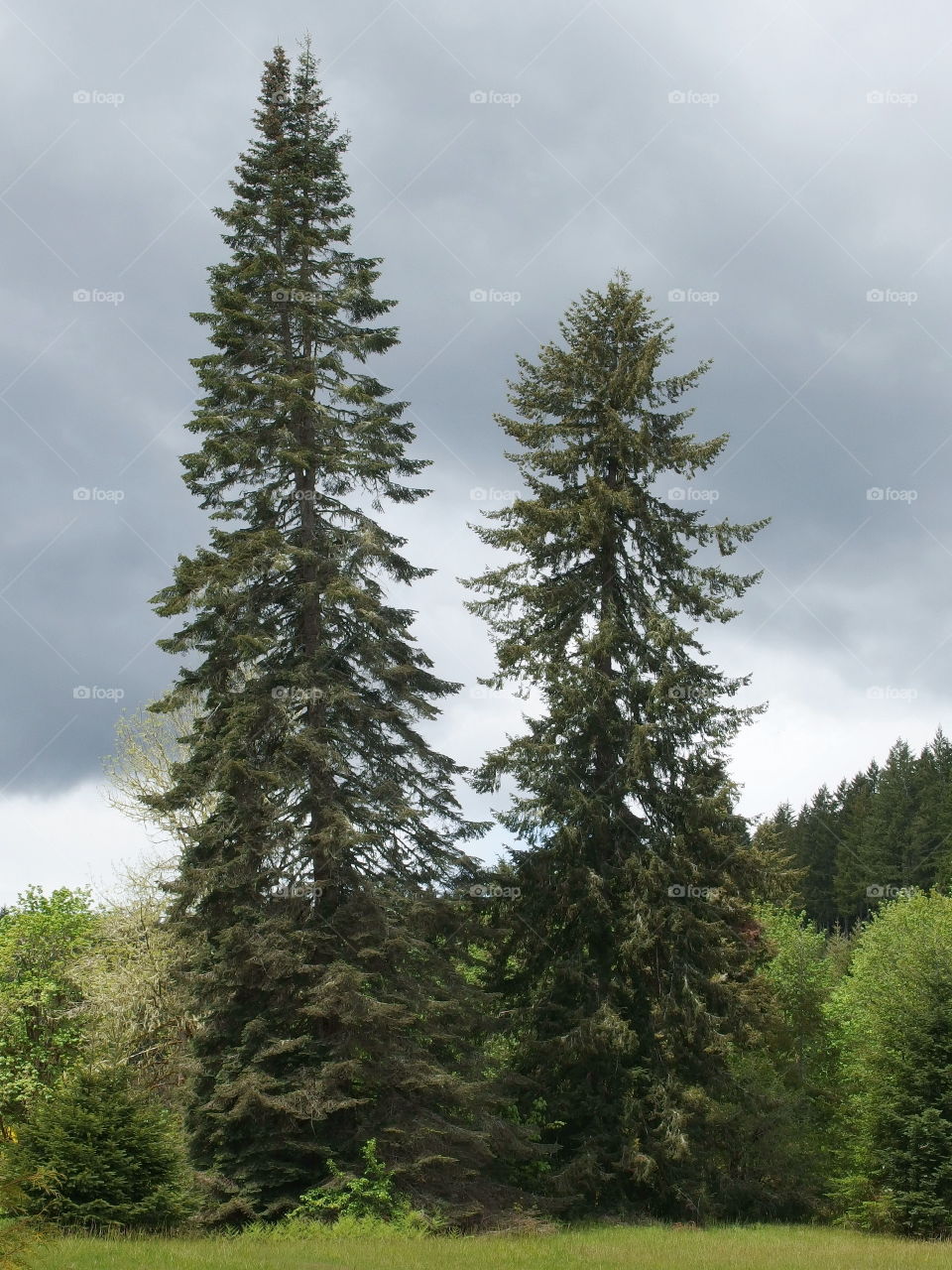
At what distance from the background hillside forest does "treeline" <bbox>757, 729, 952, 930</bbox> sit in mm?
36239

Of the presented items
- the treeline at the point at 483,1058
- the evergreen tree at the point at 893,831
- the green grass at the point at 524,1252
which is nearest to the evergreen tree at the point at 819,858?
the evergreen tree at the point at 893,831

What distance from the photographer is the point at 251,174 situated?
22.0 metres

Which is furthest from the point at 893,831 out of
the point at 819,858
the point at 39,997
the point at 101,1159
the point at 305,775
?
the point at 101,1159

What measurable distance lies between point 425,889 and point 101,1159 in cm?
694

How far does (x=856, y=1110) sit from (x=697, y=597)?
43.5ft

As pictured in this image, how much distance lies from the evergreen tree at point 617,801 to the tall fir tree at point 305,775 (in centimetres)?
199

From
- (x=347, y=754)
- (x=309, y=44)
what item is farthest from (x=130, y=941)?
(x=309, y=44)

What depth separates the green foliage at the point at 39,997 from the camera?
29.9m

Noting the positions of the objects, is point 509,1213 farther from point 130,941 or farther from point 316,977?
point 130,941

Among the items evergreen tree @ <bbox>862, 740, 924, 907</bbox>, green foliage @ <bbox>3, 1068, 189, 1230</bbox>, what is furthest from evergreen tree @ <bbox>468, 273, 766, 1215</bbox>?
evergreen tree @ <bbox>862, 740, 924, 907</bbox>

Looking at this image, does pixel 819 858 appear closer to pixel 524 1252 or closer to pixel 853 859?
pixel 853 859

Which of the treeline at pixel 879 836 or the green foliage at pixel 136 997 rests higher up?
the treeline at pixel 879 836

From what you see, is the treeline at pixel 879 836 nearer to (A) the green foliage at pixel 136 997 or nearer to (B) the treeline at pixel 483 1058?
(B) the treeline at pixel 483 1058

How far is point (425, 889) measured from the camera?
784 inches
